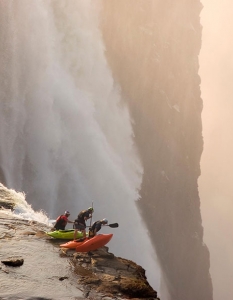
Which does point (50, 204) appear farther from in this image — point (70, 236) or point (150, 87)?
point (150, 87)

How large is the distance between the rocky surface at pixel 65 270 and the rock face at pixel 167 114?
2505 centimetres

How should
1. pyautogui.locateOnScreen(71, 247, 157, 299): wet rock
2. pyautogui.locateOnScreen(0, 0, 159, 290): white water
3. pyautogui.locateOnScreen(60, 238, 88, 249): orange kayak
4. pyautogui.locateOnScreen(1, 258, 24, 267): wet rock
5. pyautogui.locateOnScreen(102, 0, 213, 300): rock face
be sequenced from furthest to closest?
1. pyautogui.locateOnScreen(102, 0, 213, 300): rock face
2. pyautogui.locateOnScreen(0, 0, 159, 290): white water
3. pyautogui.locateOnScreen(60, 238, 88, 249): orange kayak
4. pyautogui.locateOnScreen(1, 258, 24, 267): wet rock
5. pyautogui.locateOnScreen(71, 247, 157, 299): wet rock

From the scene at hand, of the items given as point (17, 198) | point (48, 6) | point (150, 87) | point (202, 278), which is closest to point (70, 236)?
point (17, 198)

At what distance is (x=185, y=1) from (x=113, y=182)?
32.0 m

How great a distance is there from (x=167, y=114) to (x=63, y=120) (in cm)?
1924

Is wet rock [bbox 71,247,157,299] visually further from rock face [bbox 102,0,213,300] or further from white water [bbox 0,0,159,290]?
rock face [bbox 102,0,213,300]

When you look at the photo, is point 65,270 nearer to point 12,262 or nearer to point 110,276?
point 110,276

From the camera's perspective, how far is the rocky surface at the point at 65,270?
7867mm

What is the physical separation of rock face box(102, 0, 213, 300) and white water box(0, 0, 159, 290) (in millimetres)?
4436

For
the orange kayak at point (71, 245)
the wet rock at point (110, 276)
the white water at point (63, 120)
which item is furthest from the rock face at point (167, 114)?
the wet rock at point (110, 276)

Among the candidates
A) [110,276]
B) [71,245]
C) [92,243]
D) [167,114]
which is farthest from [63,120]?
[110,276]

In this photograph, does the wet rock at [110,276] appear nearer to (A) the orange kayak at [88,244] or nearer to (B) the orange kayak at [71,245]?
(A) the orange kayak at [88,244]

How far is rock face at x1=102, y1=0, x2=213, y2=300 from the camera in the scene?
37875mm

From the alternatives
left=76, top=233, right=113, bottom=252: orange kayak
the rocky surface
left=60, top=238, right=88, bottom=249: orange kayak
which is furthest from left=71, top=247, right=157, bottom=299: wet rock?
left=60, top=238, right=88, bottom=249: orange kayak
